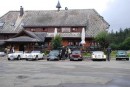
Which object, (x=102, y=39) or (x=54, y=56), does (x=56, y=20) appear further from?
(x=54, y=56)

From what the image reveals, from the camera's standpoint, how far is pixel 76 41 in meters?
73.6

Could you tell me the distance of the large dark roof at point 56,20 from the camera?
7474cm

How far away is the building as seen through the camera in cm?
7144

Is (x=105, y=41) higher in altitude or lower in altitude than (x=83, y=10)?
lower

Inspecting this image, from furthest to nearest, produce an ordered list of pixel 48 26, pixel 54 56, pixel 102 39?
1. pixel 48 26
2. pixel 102 39
3. pixel 54 56

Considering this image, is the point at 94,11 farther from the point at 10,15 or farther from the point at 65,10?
the point at 10,15

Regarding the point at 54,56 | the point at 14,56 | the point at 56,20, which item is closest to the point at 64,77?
the point at 54,56

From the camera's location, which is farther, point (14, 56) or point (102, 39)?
point (102, 39)

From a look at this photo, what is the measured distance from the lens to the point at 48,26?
75750mm

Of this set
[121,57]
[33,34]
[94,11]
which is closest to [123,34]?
[94,11]

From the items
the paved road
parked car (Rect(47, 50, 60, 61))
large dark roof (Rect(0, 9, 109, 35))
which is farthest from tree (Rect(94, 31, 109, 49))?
the paved road

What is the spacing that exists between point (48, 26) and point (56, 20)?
2.33 metres

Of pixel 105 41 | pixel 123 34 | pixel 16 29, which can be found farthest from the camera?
pixel 123 34

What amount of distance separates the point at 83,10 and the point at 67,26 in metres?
7.02
